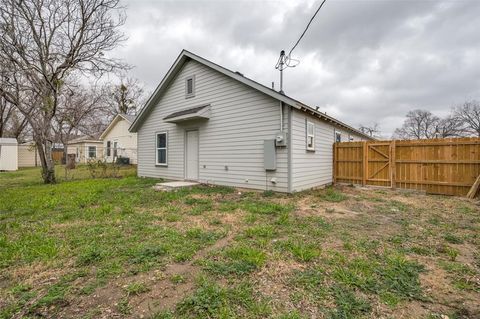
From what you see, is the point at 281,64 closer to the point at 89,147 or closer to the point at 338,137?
the point at 338,137

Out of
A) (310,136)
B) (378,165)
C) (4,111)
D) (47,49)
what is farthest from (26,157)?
(378,165)

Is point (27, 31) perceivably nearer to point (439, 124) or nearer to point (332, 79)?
point (332, 79)

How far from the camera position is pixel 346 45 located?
403 inches

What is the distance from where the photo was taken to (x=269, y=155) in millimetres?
7539

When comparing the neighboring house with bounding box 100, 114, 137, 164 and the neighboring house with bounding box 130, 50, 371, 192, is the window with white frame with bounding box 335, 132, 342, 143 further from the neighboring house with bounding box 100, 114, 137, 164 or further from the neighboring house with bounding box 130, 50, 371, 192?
the neighboring house with bounding box 100, 114, 137, 164

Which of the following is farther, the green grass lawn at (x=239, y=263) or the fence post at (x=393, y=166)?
the fence post at (x=393, y=166)

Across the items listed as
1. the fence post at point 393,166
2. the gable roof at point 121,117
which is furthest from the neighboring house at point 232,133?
the gable roof at point 121,117

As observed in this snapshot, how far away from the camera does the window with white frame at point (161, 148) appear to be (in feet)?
36.4

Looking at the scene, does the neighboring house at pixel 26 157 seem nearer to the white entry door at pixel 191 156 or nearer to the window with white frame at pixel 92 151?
the window with white frame at pixel 92 151

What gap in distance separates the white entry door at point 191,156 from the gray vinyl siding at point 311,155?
14.1 feet

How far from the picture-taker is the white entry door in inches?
390

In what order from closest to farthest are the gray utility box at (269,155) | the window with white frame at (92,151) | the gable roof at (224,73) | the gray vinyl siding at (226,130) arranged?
the gable roof at (224,73) < the gray utility box at (269,155) < the gray vinyl siding at (226,130) < the window with white frame at (92,151)

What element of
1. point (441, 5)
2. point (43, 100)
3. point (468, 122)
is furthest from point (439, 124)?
point (43, 100)

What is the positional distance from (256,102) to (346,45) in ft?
18.2
